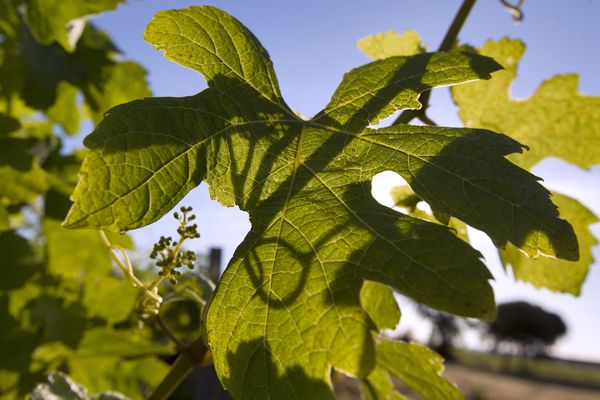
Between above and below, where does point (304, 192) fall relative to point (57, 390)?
above

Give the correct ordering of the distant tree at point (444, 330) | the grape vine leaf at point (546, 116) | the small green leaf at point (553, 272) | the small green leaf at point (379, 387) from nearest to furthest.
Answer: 1. the small green leaf at point (379, 387)
2. the small green leaf at point (553, 272)
3. the grape vine leaf at point (546, 116)
4. the distant tree at point (444, 330)

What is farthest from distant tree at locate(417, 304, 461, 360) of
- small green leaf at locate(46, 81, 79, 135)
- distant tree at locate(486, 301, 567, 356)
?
small green leaf at locate(46, 81, 79, 135)

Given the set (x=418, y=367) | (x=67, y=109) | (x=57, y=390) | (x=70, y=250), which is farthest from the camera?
(x=67, y=109)

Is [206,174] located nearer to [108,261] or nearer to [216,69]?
[216,69]

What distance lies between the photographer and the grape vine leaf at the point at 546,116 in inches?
69.9

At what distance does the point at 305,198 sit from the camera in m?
1.09

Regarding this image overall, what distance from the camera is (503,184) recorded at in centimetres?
104

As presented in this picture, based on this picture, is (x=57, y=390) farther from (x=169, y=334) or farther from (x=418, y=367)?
(x=418, y=367)

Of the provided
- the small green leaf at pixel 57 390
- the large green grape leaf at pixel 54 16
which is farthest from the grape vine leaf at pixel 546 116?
the large green grape leaf at pixel 54 16

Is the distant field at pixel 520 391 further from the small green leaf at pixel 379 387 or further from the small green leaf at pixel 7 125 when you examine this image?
the small green leaf at pixel 379 387

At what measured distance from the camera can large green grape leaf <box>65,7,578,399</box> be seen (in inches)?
37.4

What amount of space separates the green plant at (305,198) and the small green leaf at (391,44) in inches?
18.2

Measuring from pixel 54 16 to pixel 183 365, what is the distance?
146 centimetres

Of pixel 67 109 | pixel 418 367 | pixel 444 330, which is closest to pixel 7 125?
pixel 67 109
